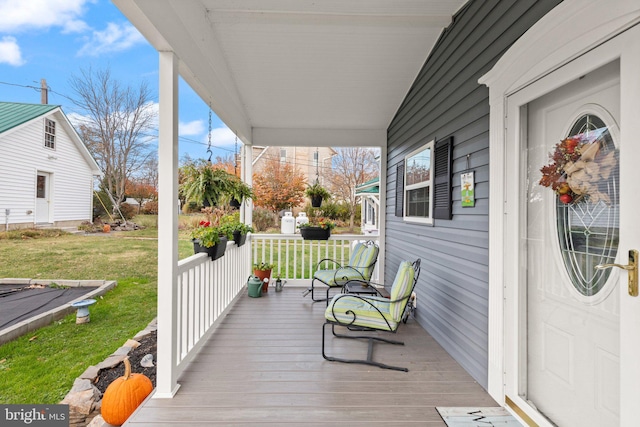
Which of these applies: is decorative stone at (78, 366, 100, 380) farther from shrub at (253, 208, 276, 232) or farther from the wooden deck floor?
shrub at (253, 208, 276, 232)

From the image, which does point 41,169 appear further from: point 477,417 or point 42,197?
point 477,417

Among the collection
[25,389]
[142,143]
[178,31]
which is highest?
[178,31]

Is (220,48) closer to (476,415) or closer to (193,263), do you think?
(193,263)

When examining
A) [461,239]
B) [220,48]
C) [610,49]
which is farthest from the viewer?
[220,48]

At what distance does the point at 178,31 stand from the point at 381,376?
298cm

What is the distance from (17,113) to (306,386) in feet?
11.4

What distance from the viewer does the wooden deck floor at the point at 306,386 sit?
1942mm

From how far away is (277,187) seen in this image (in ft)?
27.2

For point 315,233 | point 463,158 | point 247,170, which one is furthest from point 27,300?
point 463,158

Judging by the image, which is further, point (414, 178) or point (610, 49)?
point (414, 178)

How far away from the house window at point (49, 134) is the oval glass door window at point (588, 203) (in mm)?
4185

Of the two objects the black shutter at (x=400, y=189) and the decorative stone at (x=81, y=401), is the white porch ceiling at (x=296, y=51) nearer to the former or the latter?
the black shutter at (x=400, y=189)

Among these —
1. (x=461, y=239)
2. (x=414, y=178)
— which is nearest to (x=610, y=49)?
(x=461, y=239)

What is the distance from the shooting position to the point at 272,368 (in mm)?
2557
